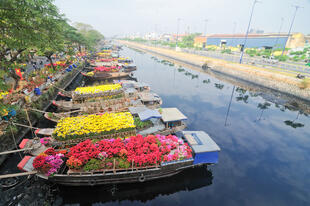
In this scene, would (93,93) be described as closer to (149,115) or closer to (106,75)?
→ (149,115)

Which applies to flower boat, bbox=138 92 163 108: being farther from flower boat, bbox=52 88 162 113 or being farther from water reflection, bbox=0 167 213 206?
water reflection, bbox=0 167 213 206

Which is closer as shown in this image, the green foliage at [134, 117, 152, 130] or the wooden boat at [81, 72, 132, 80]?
the green foliage at [134, 117, 152, 130]

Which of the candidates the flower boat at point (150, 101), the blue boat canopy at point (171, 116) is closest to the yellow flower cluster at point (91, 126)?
the blue boat canopy at point (171, 116)

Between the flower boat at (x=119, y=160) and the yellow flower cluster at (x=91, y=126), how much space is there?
1.75 m

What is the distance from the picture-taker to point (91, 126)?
16125mm

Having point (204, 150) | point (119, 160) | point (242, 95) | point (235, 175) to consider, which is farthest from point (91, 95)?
point (242, 95)

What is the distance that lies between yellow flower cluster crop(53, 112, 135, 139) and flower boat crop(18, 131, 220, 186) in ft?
5.74

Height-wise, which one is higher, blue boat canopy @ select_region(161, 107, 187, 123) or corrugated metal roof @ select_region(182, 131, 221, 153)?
blue boat canopy @ select_region(161, 107, 187, 123)

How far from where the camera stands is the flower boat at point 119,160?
12.1m

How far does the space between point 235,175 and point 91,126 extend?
16250mm

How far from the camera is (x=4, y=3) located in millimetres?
10969

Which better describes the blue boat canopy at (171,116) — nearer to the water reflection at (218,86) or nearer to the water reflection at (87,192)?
the water reflection at (87,192)

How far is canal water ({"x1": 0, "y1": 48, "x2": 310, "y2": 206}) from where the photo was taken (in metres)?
13.0

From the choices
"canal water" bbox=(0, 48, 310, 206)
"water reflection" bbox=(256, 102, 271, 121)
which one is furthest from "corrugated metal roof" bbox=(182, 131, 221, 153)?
"water reflection" bbox=(256, 102, 271, 121)
